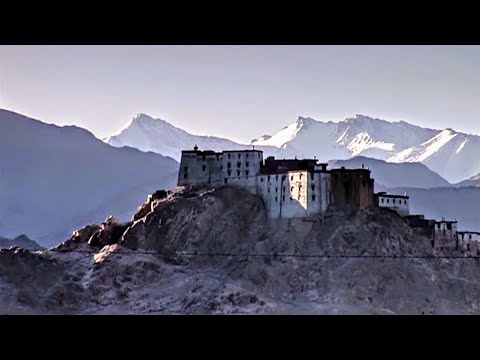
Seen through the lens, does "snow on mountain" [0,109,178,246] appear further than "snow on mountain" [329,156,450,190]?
No

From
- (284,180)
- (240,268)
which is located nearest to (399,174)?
(284,180)

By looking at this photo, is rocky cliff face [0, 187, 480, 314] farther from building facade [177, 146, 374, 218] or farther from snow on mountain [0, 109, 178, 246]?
snow on mountain [0, 109, 178, 246]

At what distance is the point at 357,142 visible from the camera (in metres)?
104

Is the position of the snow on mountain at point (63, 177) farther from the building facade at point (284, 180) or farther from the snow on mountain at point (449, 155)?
the snow on mountain at point (449, 155)

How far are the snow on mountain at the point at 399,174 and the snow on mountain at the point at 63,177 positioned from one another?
1527 cm

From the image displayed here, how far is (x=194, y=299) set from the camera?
2927cm

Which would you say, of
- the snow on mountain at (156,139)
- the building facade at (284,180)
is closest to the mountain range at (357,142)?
the snow on mountain at (156,139)

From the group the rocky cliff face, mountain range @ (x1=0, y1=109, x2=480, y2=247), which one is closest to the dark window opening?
the rocky cliff face

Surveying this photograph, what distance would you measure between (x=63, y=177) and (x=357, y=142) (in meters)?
46.5

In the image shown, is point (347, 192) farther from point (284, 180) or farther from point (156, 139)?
point (156, 139)

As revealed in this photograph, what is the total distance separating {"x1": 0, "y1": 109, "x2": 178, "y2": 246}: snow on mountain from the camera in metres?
57.3

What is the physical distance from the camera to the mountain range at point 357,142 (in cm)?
9500

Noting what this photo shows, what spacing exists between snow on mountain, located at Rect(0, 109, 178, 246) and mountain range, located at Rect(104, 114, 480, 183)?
75.5ft
